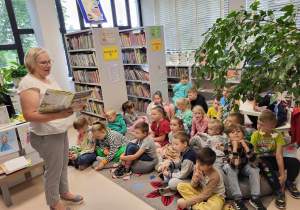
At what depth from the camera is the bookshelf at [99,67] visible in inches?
155

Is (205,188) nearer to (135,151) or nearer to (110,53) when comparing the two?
(135,151)

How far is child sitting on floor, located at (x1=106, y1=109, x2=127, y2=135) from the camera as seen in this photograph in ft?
12.4

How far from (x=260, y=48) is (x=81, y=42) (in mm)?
3884

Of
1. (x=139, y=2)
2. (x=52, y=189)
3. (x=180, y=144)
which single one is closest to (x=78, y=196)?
(x=52, y=189)

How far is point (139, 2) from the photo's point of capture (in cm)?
696

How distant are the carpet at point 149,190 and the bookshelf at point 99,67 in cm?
162

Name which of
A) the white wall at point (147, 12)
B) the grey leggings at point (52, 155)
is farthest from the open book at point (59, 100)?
the white wall at point (147, 12)

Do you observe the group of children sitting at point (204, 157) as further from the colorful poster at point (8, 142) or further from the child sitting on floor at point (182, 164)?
the colorful poster at point (8, 142)

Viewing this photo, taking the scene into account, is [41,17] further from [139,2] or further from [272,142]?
[272,142]

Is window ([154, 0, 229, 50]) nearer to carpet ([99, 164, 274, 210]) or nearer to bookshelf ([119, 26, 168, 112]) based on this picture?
bookshelf ([119, 26, 168, 112])

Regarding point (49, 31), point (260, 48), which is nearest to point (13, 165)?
point (260, 48)

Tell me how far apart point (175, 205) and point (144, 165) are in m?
0.69

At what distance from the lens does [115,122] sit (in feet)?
12.7

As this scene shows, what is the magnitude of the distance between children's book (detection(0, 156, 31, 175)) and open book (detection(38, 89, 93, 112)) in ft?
4.17
